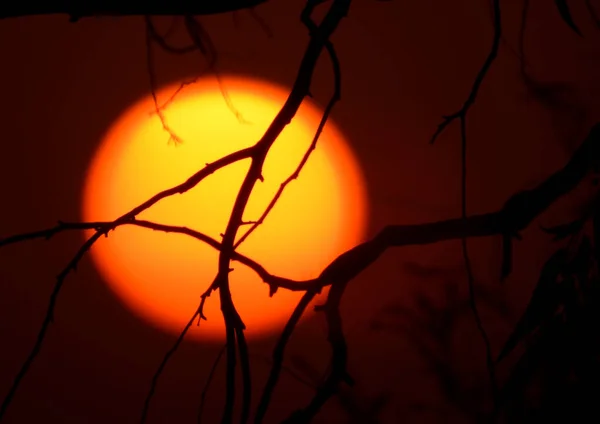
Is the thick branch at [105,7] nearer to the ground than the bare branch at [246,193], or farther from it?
farther from it

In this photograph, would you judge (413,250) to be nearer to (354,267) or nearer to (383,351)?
(383,351)

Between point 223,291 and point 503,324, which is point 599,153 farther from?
point 503,324

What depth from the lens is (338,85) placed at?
0.82 m

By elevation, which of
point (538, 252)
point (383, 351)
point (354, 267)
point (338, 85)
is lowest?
point (383, 351)

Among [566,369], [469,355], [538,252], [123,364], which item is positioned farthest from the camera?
[123,364]

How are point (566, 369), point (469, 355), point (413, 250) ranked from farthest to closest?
point (413, 250), point (469, 355), point (566, 369)

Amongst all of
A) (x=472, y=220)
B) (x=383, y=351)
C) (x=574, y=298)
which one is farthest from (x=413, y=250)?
(x=472, y=220)

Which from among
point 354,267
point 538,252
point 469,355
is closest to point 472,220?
point 354,267

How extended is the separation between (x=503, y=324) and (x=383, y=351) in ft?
2.06

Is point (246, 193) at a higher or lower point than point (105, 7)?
lower

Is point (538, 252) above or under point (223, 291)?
under

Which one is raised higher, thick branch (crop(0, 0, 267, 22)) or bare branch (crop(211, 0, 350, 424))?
thick branch (crop(0, 0, 267, 22))

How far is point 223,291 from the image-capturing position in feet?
2.41

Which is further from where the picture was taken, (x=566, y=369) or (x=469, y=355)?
(x=469, y=355)
